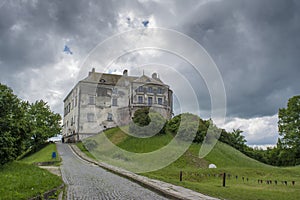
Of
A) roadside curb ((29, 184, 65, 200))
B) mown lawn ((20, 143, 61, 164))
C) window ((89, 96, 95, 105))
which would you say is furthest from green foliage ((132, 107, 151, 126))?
roadside curb ((29, 184, 65, 200))

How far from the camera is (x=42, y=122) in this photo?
55.7 m

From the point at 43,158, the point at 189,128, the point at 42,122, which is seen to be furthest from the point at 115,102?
the point at 43,158

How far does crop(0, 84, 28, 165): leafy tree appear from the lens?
18.9m

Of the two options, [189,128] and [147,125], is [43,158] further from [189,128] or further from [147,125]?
[189,128]

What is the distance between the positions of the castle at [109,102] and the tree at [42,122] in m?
4.99

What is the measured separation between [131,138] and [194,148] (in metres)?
9.73

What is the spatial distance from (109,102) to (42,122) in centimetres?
1477

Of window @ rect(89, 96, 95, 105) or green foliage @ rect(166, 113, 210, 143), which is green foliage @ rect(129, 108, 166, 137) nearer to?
green foliage @ rect(166, 113, 210, 143)

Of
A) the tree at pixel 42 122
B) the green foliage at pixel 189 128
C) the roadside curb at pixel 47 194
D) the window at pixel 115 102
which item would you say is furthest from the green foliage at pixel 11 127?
the window at pixel 115 102

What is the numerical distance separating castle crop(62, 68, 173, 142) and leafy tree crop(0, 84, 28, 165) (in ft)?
128

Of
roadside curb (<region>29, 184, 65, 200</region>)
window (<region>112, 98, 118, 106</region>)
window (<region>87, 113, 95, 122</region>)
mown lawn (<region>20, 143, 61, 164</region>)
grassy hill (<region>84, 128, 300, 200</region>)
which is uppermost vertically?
window (<region>112, 98, 118, 106</region>)

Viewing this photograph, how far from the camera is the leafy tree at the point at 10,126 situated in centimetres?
1886

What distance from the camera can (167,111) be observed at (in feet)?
203

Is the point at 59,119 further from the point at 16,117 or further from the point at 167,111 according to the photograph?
the point at 16,117
